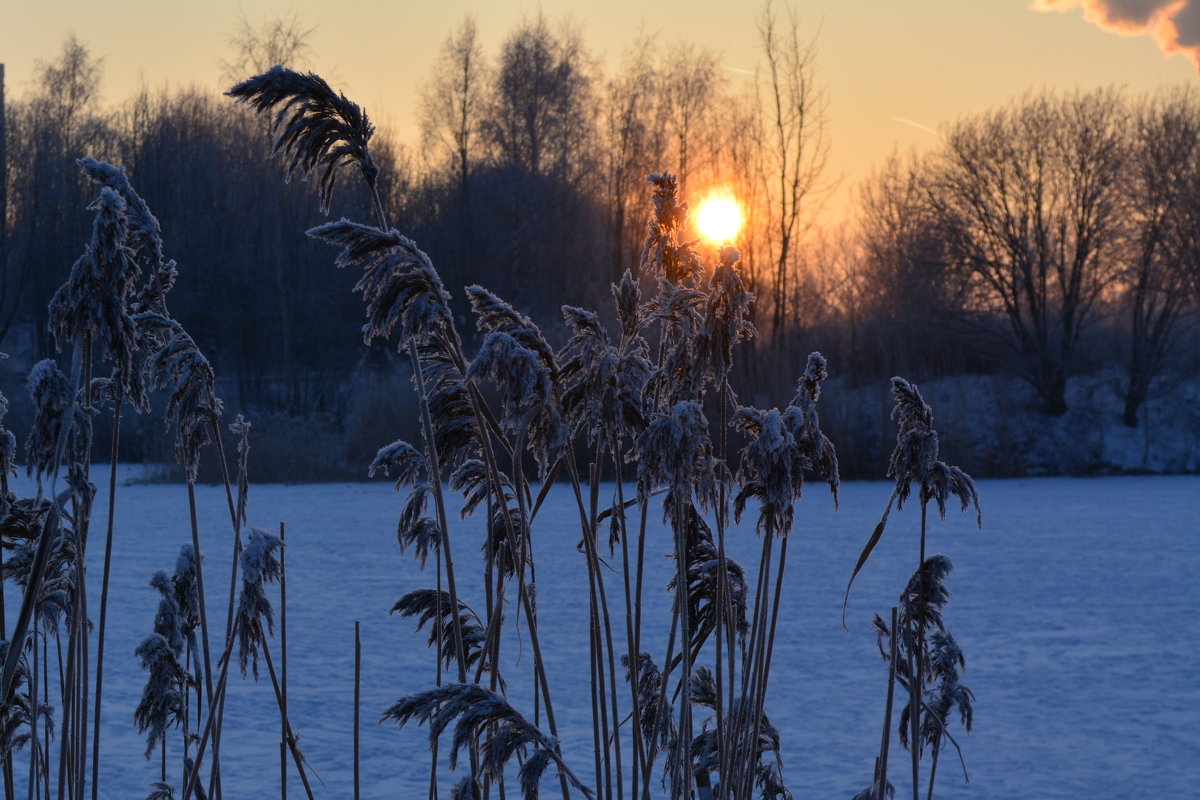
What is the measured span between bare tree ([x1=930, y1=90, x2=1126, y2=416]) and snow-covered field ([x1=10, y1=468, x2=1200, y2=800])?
11004 mm

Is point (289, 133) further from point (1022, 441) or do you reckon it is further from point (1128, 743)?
point (1022, 441)

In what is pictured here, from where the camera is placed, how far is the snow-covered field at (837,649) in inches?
205

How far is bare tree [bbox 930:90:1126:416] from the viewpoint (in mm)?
24719

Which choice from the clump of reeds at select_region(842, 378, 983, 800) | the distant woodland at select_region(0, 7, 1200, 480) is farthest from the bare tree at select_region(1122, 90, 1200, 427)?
the clump of reeds at select_region(842, 378, 983, 800)

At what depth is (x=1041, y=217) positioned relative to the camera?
25.0 meters

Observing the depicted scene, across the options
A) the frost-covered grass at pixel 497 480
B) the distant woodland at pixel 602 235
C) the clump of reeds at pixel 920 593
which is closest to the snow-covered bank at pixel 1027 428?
the distant woodland at pixel 602 235

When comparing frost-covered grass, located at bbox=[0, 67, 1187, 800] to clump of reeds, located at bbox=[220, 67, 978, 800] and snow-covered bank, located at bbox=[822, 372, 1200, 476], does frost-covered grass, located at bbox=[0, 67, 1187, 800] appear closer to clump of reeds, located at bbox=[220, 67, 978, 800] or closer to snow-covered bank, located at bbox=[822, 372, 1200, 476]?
clump of reeds, located at bbox=[220, 67, 978, 800]

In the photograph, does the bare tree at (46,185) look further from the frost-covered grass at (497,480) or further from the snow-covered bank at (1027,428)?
the frost-covered grass at (497,480)

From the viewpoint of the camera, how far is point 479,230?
32656 millimetres

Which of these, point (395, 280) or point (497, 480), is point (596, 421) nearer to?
point (497, 480)

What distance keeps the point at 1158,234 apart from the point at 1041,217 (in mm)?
2405

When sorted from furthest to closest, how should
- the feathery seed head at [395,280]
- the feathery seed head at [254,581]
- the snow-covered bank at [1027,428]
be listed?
the snow-covered bank at [1027,428], the feathery seed head at [254,581], the feathery seed head at [395,280]

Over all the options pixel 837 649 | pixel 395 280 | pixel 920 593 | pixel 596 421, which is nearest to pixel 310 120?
pixel 395 280

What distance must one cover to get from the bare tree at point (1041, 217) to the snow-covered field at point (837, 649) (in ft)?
36.1
